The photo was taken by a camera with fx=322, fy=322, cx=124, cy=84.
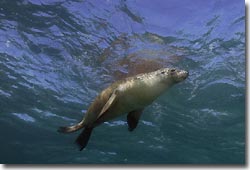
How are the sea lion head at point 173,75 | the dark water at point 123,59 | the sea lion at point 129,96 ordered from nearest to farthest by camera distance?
the sea lion head at point 173,75 < the sea lion at point 129,96 < the dark water at point 123,59

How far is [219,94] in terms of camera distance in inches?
614

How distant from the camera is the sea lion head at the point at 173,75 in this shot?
4568 millimetres

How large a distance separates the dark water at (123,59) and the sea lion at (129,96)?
4205 mm

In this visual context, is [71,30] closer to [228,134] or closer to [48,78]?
[48,78]

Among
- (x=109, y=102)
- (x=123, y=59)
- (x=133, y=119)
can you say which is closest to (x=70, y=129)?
(x=109, y=102)

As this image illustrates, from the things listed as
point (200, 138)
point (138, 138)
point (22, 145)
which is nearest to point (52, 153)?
point (22, 145)

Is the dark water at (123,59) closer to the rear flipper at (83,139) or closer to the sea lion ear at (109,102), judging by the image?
the sea lion ear at (109,102)

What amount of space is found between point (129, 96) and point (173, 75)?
2.72 ft

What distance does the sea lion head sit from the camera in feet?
15.0

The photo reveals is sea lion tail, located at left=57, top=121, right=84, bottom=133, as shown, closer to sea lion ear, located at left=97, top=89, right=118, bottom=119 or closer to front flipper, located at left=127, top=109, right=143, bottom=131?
sea lion ear, located at left=97, top=89, right=118, bottom=119

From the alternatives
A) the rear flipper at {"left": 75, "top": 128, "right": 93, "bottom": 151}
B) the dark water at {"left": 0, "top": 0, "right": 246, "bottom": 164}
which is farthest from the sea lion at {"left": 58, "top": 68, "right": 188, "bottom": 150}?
the dark water at {"left": 0, "top": 0, "right": 246, "bottom": 164}

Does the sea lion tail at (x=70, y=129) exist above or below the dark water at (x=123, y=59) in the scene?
below

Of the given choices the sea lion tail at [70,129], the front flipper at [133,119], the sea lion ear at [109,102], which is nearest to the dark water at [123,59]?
the front flipper at [133,119]

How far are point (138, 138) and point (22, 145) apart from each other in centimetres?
Result: 1279
